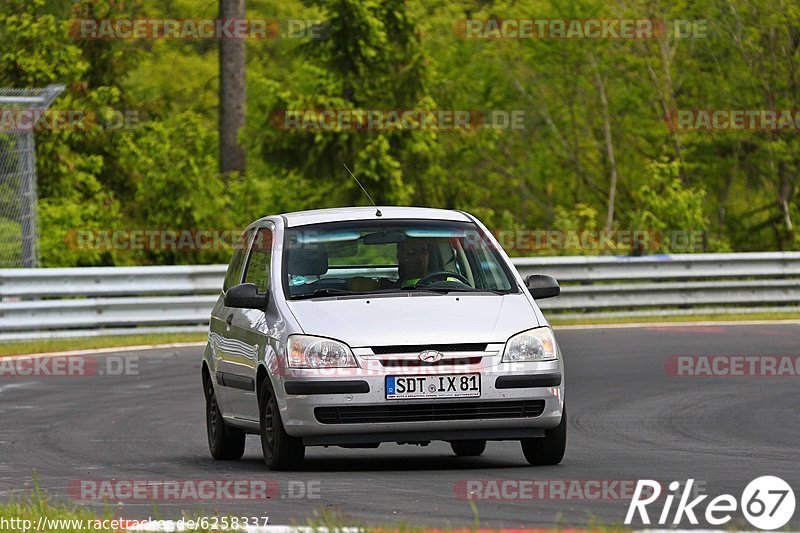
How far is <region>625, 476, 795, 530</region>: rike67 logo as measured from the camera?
7.39 m

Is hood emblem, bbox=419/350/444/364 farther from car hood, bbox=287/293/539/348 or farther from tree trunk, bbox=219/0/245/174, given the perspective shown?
tree trunk, bbox=219/0/245/174

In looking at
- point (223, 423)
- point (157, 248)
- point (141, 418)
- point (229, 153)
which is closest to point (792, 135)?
point (229, 153)

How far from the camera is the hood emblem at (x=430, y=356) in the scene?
9.56 m

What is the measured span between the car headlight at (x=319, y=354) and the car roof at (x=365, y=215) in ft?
4.87

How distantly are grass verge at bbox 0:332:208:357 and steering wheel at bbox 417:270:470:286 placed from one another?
10.5 meters

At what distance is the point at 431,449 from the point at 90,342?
33.7 feet

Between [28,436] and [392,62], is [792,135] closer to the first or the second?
[392,62]

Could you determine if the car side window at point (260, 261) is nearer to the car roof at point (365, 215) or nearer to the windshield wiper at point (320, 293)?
the car roof at point (365, 215)

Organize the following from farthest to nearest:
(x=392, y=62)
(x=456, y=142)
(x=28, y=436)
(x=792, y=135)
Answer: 1. (x=456, y=142)
2. (x=792, y=135)
3. (x=392, y=62)
4. (x=28, y=436)

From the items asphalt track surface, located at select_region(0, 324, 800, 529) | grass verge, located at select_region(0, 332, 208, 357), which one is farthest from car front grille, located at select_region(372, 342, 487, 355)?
grass verge, located at select_region(0, 332, 208, 357)

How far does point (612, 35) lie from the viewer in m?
36.8

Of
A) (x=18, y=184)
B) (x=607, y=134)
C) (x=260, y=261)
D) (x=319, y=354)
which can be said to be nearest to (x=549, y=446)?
(x=319, y=354)

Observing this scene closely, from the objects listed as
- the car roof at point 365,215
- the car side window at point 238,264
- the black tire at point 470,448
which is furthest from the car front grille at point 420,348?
the car side window at point 238,264

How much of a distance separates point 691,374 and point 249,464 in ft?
23.7
